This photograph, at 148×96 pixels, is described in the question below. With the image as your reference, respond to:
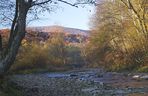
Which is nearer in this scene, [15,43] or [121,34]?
[15,43]

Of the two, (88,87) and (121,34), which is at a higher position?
(121,34)

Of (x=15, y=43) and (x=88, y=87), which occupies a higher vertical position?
(x=15, y=43)

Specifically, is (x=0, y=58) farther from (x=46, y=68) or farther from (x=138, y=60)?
(x=46, y=68)

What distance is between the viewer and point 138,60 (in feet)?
162

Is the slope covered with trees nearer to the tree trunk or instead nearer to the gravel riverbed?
the gravel riverbed

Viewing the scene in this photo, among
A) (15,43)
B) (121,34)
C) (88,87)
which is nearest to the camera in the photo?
(15,43)

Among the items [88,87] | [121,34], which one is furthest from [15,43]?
[121,34]

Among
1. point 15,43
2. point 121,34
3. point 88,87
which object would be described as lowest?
point 88,87

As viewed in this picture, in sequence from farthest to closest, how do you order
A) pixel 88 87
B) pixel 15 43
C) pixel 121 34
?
pixel 121 34
pixel 88 87
pixel 15 43

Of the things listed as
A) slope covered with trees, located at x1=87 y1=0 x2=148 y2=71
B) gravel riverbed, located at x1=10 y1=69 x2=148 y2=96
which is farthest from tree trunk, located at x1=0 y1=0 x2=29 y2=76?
slope covered with trees, located at x1=87 y1=0 x2=148 y2=71

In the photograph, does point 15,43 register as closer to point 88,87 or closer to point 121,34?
point 88,87

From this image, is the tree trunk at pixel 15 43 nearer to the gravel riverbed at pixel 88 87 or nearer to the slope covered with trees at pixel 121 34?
the gravel riverbed at pixel 88 87

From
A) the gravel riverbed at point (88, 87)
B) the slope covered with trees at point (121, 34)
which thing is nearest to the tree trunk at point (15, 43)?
the gravel riverbed at point (88, 87)

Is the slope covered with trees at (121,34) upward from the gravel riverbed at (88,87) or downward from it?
upward
